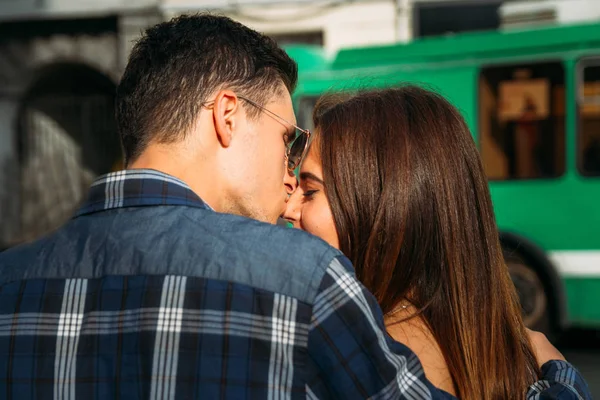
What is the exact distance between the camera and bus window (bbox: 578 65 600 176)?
8875 millimetres

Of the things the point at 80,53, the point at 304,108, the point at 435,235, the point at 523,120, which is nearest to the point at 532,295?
the point at 523,120

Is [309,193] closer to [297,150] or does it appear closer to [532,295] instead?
[297,150]

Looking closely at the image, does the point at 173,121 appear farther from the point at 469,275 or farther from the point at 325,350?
the point at 469,275

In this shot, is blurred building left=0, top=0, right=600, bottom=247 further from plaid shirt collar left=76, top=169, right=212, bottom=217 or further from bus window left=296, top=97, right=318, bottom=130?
plaid shirt collar left=76, top=169, right=212, bottom=217

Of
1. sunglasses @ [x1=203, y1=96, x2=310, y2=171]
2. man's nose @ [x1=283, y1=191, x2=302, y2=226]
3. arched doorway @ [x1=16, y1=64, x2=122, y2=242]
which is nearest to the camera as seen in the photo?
sunglasses @ [x1=203, y1=96, x2=310, y2=171]

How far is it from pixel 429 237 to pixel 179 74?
2.53 feet

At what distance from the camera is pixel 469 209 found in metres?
2.21

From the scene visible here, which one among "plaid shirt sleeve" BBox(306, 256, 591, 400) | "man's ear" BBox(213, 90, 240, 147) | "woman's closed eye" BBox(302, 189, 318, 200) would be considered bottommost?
"plaid shirt sleeve" BBox(306, 256, 591, 400)

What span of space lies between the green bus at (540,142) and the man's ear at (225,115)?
274 inches

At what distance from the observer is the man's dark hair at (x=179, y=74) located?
1783mm

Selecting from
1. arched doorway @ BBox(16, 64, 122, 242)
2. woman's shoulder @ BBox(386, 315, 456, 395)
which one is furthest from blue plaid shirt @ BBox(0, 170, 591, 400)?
arched doorway @ BBox(16, 64, 122, 242)

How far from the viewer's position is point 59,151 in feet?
50.1

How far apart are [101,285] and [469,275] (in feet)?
3.33

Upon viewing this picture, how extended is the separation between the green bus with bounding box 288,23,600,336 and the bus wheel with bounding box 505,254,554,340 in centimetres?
1
